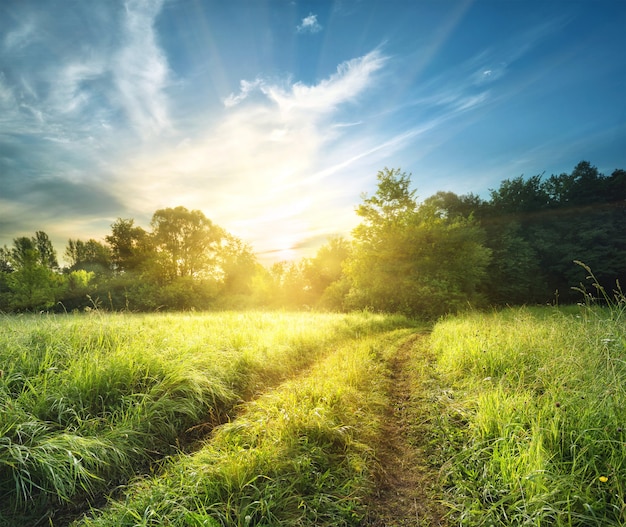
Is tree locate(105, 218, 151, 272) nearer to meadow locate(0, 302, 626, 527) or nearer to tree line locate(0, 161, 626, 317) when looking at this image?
tree line locate(0, 161, 626, 317)

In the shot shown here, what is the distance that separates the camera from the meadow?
2221 mm

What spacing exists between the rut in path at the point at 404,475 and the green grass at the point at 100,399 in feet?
7.54

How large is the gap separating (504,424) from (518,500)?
2.78ft

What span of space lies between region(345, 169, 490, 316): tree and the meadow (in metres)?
13.8

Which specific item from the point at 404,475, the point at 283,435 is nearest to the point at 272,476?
the point at 283,435

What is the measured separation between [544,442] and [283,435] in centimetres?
262

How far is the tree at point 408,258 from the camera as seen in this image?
18.7 m

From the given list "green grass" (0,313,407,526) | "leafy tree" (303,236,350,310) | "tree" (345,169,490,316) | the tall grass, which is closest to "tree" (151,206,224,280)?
"leafy tree" (303,236,350,310)

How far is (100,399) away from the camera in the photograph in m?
3.66

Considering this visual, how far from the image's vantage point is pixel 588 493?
82.4 inches

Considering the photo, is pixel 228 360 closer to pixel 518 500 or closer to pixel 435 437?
pixel 435 437

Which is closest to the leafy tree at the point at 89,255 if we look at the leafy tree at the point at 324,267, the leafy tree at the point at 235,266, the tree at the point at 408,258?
the leafy tree at the point at 235,266

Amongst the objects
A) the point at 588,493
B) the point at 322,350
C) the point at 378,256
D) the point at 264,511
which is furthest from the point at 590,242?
the point at 264,511

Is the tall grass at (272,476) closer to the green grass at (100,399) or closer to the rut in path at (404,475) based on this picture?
the rut in path at (404,475)
